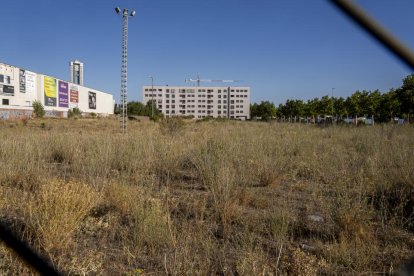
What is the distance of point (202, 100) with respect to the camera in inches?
6196

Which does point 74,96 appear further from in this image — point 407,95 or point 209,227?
point 209,227

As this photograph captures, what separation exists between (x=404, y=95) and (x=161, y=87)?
435ft

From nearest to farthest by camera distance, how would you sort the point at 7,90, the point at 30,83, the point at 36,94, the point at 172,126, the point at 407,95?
1. the point at 172,126
2. the point at 407,95
3. the point at 7,90
4. the point at 30,83
5. the point at 36,94

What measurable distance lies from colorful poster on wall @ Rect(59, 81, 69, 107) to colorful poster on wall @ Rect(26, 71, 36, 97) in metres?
11.1

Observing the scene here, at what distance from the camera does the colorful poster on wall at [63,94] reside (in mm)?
83875

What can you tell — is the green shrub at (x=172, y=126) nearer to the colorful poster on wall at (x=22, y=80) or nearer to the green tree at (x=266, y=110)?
the colorful poster on wall at (x=22, y=80)

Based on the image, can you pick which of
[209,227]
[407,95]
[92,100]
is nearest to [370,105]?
[407,95]

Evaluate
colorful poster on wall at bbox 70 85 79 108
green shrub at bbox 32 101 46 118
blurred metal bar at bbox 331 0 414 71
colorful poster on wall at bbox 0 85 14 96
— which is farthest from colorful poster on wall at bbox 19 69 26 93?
blurred metal bar at bbox 331 0 414 71

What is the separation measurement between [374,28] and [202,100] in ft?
517

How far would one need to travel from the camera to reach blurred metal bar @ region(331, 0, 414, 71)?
756mm

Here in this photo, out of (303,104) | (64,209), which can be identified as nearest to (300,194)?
(64,209)

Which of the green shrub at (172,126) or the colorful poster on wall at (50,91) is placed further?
the colorful poster on wall at (50,91)

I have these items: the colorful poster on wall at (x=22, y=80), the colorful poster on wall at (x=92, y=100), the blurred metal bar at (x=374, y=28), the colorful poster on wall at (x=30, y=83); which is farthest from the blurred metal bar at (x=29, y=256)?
the colorful poster on wall at (x=92, y=100)

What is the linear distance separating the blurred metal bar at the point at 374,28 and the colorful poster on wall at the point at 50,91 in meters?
84.7
